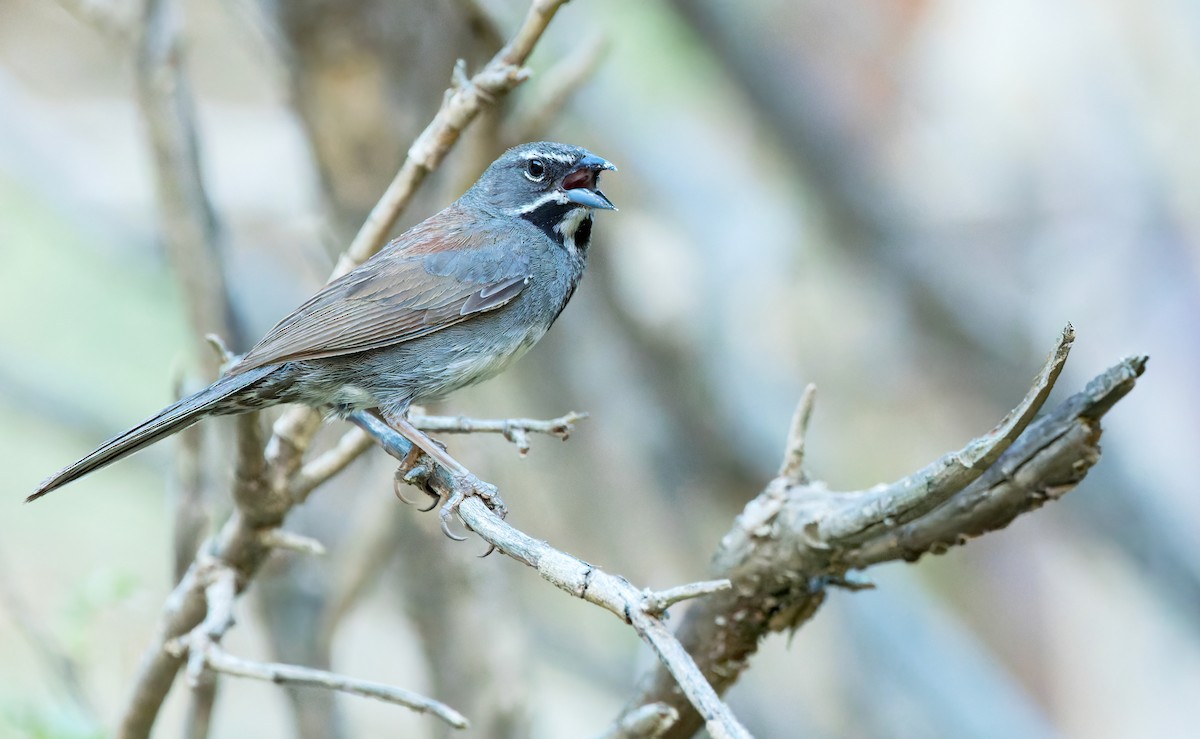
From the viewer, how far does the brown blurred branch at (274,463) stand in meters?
3.81

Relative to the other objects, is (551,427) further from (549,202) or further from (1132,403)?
(1132,403)

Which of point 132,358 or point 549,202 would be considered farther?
point 132,358

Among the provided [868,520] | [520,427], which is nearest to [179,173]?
[520,427]

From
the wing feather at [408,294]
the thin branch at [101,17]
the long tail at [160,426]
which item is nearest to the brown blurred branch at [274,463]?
the long tail at [160,426]

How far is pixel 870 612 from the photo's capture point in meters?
7.66

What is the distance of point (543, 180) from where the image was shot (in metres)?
5.36

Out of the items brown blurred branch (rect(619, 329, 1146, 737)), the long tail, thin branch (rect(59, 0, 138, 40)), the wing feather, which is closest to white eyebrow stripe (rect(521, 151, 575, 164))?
the wing feather

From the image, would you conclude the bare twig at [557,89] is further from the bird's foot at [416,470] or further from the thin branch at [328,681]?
the thin branch at [328,681]

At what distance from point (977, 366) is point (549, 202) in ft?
15.9

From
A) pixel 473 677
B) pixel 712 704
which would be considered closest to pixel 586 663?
pixel 473 677

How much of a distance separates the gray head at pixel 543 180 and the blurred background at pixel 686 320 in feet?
1.72

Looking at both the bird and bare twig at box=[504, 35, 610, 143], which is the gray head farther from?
bare twig at box=[504, 35, 610, 143]

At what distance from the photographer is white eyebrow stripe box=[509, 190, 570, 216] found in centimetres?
530

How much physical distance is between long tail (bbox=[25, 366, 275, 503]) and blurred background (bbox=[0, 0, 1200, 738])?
4.18 feet
